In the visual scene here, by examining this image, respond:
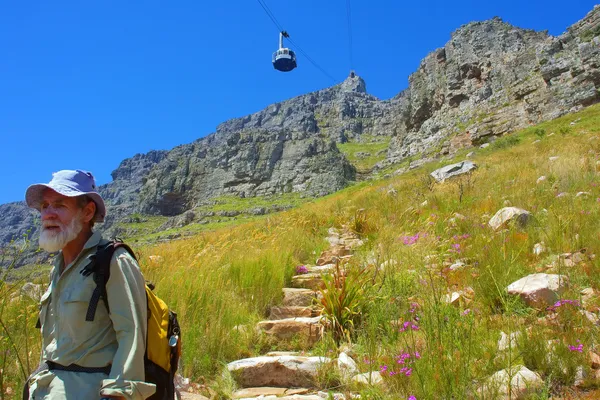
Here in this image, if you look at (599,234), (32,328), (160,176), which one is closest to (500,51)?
(599,234)

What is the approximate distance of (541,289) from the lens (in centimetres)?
299

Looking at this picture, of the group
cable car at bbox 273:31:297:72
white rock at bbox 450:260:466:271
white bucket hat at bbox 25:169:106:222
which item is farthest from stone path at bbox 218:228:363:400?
cable car at bbox 273:31:297:72

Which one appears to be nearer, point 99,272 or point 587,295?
point 99,272

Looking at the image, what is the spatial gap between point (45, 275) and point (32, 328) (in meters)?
1.81

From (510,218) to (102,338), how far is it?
509 cm

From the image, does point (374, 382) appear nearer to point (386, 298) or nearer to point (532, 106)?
point (386, 298)

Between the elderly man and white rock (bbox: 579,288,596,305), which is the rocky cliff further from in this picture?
white rock (bbox: 579,288,596,305)

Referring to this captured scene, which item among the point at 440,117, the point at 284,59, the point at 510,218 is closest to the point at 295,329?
the point at 510,218

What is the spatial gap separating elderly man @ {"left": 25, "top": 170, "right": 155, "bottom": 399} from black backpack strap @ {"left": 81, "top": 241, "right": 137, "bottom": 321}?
3 cm

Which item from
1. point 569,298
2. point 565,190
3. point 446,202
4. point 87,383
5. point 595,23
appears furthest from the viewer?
point 595,23

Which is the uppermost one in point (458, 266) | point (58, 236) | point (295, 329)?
point (58, 236)

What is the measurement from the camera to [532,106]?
3238 cm

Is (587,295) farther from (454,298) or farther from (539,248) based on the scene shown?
(539,248)

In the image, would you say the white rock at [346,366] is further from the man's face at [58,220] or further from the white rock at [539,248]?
the white rock at [539,248]
